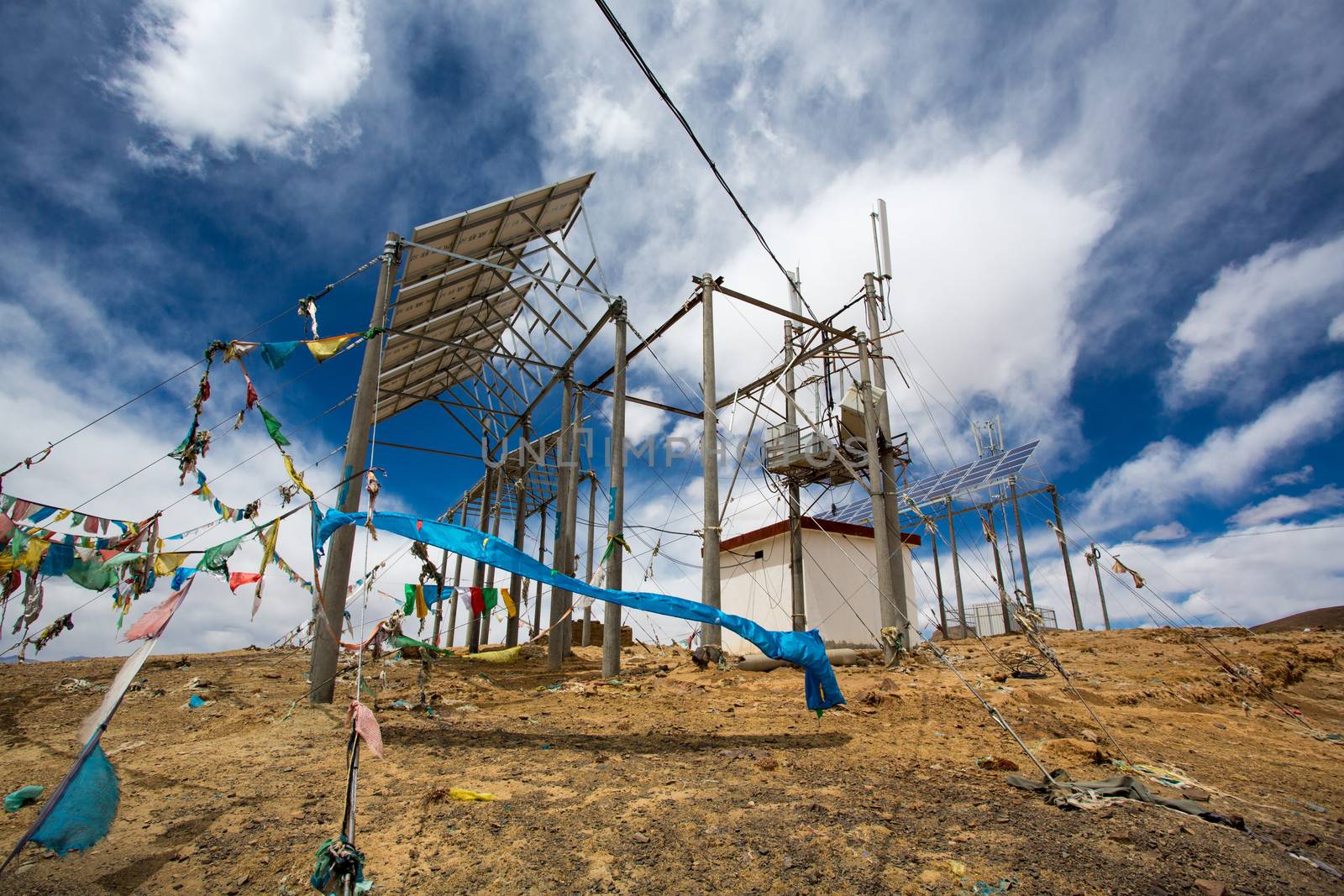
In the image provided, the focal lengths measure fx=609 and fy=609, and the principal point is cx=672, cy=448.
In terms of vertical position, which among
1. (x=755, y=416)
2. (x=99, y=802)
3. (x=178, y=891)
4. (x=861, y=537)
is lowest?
(x=178, y=891)

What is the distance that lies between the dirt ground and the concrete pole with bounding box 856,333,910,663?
1.70m

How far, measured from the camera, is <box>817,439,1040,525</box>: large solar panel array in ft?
65.9

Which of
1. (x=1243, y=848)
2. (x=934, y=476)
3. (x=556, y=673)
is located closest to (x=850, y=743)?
(x=1243, y=848)

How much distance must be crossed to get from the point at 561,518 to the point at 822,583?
33.6 ft

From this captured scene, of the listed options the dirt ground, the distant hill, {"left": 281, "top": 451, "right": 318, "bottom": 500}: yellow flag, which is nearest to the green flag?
{"left": 281, "top": 451, "right": 318, "bottom": 500}: yellow flag

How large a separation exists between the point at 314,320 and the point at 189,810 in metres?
6.73

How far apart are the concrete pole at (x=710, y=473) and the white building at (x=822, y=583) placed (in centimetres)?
886

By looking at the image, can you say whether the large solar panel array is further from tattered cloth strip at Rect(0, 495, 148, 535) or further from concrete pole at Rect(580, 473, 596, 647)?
tattered cloth strip at Rect(0, 495, 148, 535)

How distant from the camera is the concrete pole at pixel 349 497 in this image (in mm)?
8297

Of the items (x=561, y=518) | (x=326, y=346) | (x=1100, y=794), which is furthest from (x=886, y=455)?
(x=326, y=346)

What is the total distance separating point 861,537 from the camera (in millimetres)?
21375

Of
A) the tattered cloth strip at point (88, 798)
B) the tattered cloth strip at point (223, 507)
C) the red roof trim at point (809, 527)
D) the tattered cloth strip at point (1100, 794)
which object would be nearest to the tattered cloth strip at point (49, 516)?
the tattered cloth strip at point (223, 507)

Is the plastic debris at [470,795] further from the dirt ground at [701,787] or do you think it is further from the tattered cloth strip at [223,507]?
the tattered cloth strip at [223,507]

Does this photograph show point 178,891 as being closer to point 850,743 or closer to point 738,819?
point 738,819
